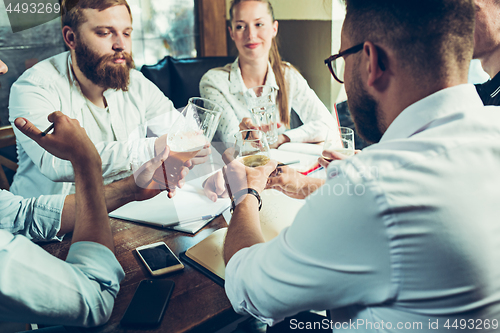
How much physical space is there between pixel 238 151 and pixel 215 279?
33 cm

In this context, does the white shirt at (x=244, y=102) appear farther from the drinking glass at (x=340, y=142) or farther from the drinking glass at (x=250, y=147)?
the drinking glass at (x=250, y=147)

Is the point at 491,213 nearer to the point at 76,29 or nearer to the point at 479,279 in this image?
the point at 479,279

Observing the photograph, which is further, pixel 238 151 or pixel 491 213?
pixel 238 151

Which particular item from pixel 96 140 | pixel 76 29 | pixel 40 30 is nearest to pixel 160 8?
pixel 40 30

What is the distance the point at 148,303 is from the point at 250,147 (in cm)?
42

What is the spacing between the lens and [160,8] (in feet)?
8.34

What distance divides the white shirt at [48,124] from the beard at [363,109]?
0.70 meters

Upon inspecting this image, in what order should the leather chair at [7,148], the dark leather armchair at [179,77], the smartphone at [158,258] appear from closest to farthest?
1. the smartphone at [158,258]
2. the leather chair at [7,148]
3. the dark leather armchair at [179,77]

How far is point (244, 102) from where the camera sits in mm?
1982

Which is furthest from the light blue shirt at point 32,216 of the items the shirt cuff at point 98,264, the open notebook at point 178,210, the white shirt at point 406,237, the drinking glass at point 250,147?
the white shirt at point 406,237

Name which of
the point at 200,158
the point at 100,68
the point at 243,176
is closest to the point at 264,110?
the point at 200,158

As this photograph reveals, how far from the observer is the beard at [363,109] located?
0.60m

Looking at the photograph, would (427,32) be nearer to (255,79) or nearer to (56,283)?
(56,283)

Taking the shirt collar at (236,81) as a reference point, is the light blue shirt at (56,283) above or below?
below
